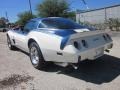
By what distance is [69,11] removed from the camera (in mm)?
38094

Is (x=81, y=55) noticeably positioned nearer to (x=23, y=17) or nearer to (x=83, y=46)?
(x=83, y=46)

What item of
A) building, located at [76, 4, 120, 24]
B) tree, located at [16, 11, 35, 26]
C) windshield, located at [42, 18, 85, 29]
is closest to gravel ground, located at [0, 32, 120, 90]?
windshield, located at [42, 18, 85, 29]

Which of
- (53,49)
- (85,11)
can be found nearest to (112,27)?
(53,49)

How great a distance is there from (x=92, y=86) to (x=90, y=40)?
121 centimetres

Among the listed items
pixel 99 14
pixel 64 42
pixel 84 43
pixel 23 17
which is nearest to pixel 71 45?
pixel 64 42

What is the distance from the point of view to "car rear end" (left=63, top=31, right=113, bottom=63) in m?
4.71

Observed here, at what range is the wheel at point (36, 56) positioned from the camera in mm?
5689

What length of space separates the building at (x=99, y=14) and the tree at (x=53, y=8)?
4.60 metres

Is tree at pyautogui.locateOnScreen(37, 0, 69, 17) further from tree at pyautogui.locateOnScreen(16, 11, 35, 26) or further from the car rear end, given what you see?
the car rear end

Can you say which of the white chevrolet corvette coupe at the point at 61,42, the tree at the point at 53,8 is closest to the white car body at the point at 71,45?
the white chevrolet corvette coupe at the point at 61,42

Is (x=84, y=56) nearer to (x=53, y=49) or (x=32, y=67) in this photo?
(x=53, y=49)

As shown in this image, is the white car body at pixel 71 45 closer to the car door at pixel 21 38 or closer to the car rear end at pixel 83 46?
the car rear end at pixel 83 46

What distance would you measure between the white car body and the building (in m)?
27.4

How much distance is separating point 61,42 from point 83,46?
514mm
